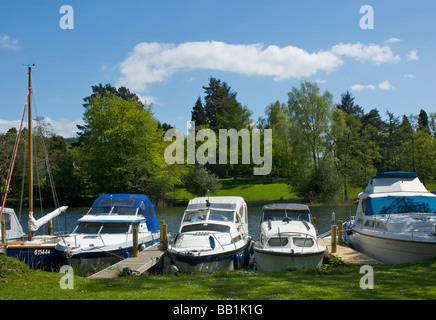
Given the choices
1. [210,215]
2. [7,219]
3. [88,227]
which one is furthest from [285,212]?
[7,219]

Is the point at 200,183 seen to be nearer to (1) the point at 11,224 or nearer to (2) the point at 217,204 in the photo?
(1) the point at 11,224

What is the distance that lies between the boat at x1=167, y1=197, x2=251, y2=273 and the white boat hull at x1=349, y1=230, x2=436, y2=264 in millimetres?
6017

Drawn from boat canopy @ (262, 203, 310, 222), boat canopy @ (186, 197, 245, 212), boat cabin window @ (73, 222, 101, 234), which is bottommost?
boat cabin window @ (73, 222, 101, 234)

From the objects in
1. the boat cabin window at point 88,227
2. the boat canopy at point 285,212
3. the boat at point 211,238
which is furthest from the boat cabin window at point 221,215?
the boat cabin window at point 88,227

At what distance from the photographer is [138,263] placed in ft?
57.0

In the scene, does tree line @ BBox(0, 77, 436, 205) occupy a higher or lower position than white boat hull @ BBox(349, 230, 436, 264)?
higher

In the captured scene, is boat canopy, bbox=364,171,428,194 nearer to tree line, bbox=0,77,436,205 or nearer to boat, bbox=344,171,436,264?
boat, bbox=344,171,436,264

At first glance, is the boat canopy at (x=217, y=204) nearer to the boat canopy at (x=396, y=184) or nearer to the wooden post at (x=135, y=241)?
the wooden post at (x=135, y=241)

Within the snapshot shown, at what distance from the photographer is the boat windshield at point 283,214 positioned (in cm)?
2245

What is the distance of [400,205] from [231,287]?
1306cm

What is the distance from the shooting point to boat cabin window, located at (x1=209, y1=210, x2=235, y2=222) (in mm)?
20703

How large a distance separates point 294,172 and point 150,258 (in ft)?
139

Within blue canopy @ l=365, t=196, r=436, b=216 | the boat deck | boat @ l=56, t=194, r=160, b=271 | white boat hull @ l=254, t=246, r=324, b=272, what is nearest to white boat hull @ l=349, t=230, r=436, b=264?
the boat deck
